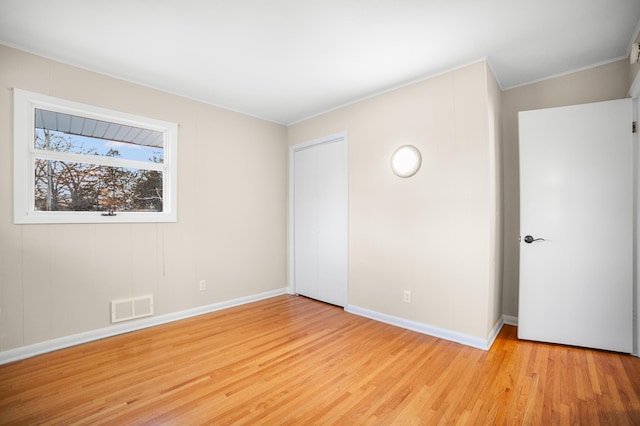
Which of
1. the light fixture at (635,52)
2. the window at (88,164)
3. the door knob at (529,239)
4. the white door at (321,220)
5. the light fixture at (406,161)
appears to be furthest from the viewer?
the white door at (321,220)

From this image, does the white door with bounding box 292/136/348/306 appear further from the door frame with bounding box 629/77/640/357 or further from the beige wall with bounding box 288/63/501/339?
the door frame with bounding box 629/77/640/357

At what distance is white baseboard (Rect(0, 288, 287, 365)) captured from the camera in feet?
8.30

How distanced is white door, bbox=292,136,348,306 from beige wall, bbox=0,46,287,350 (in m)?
0.30

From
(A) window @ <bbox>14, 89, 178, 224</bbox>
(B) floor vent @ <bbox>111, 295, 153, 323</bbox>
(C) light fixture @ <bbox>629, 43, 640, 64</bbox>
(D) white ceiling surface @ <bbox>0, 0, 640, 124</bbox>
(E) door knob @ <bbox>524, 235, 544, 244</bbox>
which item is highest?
(D) white ceiling surface @ <bbox>0, 0, 640, 124</bbox>

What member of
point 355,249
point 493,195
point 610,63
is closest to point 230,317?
point 355,249

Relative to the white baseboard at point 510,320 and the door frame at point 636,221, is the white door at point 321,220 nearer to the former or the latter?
the white baseboard at point 510,320

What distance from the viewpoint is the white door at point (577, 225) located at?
8.39 ft

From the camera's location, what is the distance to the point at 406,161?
10.6ft

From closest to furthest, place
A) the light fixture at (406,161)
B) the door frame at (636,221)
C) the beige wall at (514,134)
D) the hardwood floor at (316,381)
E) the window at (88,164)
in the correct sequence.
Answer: the hardwood floor at (316,381) → the door frame at (636,221) → the window at (88,164) → the beige wall at (514,134) → the light fixture at (406,161)

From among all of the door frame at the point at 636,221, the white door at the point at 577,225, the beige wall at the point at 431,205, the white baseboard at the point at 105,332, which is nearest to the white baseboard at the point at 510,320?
the beige wall at the point at 431,205

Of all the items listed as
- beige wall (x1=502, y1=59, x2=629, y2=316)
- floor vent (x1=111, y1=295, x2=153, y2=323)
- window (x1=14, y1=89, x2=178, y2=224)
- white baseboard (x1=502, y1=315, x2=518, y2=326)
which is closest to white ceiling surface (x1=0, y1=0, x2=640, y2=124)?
beige wall (x1=502, y1=59, x2=629, y2=316)

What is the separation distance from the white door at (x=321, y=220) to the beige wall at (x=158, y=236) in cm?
30

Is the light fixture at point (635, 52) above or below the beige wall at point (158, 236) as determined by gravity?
above

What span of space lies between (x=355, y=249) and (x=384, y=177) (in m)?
0.97
